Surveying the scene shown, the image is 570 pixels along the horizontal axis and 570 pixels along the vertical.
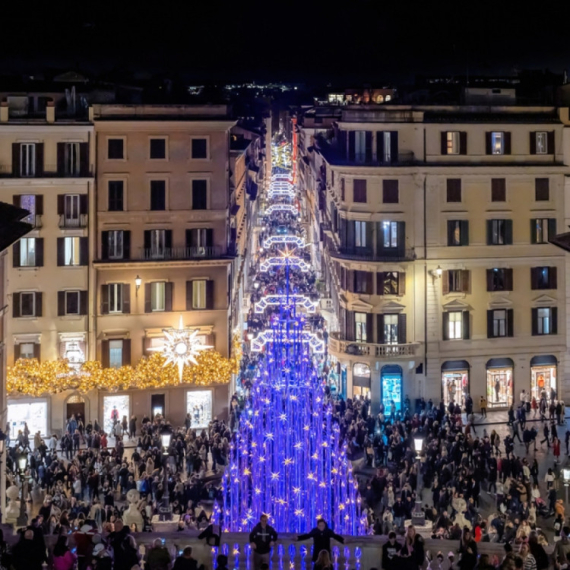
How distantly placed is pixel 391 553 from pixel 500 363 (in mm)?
35812

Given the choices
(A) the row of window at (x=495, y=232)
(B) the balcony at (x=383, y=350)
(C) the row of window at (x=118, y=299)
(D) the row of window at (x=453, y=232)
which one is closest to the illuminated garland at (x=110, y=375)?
(C) the row of window at (x=118, y=299)

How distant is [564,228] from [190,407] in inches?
808

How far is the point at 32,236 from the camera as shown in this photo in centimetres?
5009

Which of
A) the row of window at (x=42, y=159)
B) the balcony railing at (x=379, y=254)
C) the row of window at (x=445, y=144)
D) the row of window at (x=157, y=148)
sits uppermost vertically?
the row of window at (x=445, y=144)

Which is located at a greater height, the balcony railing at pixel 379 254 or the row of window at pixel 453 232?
the row of window at pixel 453 232

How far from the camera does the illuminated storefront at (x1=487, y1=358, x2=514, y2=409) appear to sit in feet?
185

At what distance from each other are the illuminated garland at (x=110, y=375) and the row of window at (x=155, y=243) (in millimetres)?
4738

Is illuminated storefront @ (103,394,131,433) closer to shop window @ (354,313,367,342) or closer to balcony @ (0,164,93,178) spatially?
balcony @ (0,164,93,178)

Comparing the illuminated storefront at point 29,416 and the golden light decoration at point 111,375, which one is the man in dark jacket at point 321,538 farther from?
the illuminated storefront at point 29,416

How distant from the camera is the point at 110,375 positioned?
49312 mm

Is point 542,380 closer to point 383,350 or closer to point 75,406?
point 383,350

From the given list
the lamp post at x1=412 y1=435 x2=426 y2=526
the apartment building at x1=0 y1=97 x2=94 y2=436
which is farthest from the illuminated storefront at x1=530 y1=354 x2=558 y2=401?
the apartment building at x1=0 y1=97 x2=94 y2=436

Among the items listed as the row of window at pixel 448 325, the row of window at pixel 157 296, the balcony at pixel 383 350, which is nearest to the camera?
the row of window at pixel 157 296

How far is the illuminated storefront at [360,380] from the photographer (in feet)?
185
